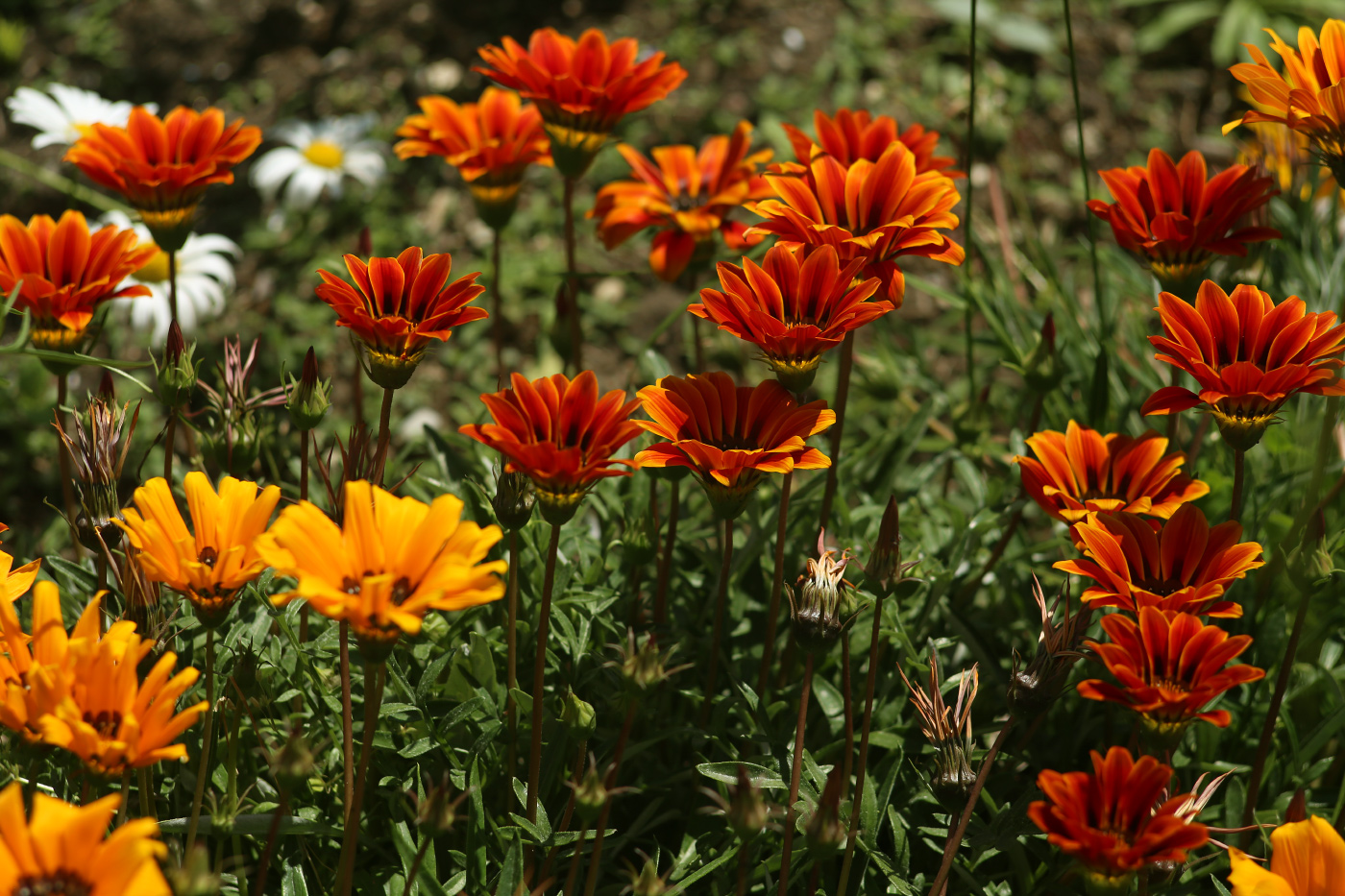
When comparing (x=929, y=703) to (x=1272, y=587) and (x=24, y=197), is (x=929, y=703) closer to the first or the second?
(x=1272, y=587)

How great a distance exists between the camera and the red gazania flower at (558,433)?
1.28 meters

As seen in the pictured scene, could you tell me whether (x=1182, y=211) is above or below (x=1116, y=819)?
above

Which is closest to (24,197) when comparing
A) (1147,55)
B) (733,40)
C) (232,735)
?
(733,40)

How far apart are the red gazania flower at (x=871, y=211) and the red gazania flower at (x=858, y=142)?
181 millimetres

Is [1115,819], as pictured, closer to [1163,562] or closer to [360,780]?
[1163,562]

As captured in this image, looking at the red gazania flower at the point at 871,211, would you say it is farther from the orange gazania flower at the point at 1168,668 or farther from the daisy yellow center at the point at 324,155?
the daisy yellow center at the point at 324,155

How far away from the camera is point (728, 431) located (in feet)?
4.97

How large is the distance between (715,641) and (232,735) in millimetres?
704

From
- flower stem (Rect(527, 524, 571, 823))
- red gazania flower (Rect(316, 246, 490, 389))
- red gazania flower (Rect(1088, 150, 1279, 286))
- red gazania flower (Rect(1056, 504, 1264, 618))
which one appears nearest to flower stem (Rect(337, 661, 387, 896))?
flower stem (Rect(527, 524, 571, 823))

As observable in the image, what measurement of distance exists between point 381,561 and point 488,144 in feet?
3.89

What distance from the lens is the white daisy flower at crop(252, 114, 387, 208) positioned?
3.55 meters

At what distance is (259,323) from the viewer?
11.8 ft

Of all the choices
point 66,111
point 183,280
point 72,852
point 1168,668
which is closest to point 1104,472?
point 1168,668

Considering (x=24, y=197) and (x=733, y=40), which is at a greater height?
(x=733, y=40)
